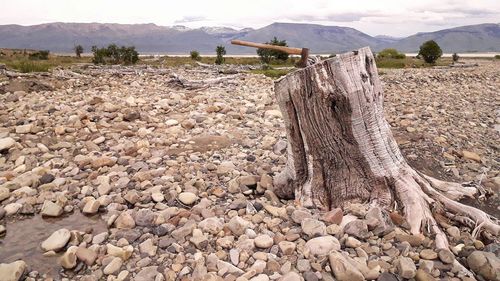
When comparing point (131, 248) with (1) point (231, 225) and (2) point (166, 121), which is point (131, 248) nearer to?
(1) point (231, 225)

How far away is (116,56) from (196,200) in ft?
156

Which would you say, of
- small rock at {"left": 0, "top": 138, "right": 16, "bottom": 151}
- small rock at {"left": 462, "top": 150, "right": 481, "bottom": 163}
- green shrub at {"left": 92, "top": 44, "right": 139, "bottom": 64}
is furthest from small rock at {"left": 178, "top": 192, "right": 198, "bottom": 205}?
green shrub at {"left": 92, "top": 44, "right": 139, "bottom": 64}

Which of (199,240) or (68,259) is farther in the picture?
(199,240)

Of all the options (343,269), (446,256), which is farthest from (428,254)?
(343,269)

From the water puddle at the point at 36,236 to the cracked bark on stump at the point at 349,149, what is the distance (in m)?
2.74

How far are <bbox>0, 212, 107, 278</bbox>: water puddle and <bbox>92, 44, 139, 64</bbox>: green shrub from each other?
4274 centimetres

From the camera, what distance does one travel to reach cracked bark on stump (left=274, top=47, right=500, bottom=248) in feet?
13.9

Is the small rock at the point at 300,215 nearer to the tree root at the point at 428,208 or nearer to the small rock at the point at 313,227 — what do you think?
the small rock at the point at 313,227

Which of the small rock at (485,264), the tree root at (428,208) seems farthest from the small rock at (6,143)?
the small rock at (485,264)

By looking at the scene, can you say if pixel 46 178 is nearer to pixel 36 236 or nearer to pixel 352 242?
pixel 36 236

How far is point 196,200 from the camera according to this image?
5043 mm

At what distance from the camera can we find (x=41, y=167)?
630 cm

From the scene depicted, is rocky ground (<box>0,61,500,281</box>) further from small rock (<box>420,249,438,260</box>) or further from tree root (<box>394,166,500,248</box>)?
tree root (<box>394,166,500,248</box>)

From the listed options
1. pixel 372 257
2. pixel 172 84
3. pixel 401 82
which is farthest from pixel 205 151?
pixel 401 82
